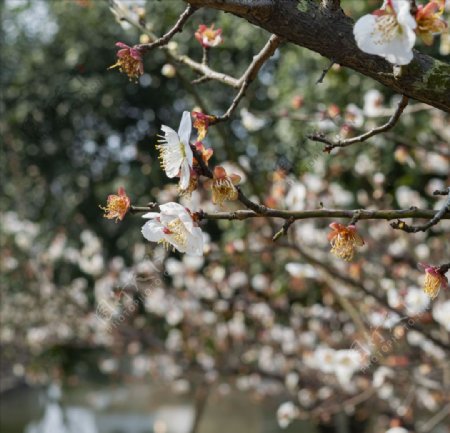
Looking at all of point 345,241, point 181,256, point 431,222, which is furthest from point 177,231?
point 181,256

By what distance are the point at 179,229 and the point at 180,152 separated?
115 millimetres

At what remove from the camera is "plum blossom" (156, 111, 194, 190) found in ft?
2.94

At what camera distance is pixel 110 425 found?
782 centimetres

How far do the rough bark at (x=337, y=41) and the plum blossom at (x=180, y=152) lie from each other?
165mm

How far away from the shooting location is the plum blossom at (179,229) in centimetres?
95

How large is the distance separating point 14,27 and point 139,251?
8.52 ft

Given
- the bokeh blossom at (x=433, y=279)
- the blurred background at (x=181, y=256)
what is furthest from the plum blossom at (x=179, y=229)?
the blurred background at (x=181, y=256)

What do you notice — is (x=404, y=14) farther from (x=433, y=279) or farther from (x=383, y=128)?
(x=433, y=279)

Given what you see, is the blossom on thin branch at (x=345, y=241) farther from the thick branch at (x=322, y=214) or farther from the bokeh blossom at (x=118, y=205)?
the bokeh blossom at (x=118, y=205)

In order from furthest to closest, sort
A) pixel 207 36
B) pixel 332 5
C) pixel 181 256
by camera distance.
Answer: pixel 181 256 → pixel 207 36 → pixel 332 5

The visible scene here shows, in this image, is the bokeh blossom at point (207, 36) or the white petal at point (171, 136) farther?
the bokeh blossom at point (207, 36)

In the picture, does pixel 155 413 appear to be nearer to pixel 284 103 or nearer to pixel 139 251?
pixel 139 251

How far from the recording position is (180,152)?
36.8 inches

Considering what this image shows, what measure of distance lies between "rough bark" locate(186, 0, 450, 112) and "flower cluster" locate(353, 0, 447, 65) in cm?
6
